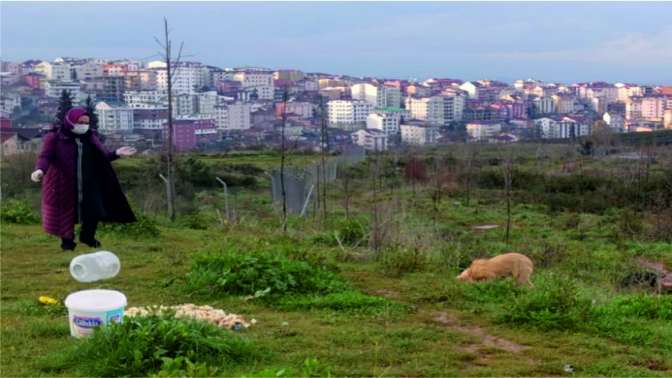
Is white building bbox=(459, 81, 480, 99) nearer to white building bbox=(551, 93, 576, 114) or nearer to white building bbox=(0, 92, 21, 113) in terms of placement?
white building bbox=(551, 93, 576, 114)

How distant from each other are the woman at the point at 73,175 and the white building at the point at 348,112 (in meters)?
38.1

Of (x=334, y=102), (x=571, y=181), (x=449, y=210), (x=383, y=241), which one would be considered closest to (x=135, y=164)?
(x=449, y=210)

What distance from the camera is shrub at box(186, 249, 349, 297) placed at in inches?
199

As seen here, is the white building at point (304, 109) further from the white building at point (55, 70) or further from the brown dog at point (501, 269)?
the brown dog at point (501, 269)

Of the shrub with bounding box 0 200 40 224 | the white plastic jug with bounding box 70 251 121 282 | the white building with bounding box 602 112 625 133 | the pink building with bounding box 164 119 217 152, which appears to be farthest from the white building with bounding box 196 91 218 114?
the white building with bounding box 602 112 625 133

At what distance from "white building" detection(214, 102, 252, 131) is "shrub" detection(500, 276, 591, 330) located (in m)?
25.5

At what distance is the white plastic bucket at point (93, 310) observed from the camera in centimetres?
358

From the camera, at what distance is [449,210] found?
1548 centimetres

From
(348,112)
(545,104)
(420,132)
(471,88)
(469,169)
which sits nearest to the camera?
(469,169)

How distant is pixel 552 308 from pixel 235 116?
28.9m

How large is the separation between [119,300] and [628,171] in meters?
18.3

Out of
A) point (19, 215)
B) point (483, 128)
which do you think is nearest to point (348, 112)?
point (483, 128)

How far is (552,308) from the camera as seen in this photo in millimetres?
4391

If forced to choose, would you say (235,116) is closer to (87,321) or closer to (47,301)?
(47,301)
